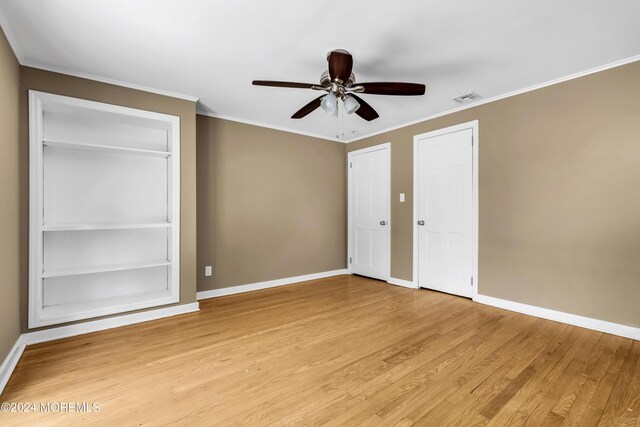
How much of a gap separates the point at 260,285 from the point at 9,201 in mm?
2744

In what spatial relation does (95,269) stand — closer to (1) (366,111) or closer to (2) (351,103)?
(2) (351,103)

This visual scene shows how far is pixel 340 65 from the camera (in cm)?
199

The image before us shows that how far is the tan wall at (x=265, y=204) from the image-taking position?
3818mm

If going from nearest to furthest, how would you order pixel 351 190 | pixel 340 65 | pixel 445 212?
pixel 340 65
pixel 445 212
pixel 351 190

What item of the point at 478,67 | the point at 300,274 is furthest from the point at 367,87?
the point at 300,274

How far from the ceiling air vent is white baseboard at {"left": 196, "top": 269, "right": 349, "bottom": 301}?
3.14 m

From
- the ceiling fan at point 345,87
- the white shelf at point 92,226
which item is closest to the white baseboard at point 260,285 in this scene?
the white shelf at point 92,226

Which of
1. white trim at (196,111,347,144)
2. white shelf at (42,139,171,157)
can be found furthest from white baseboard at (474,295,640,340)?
white shelf at (42,139,171,157)

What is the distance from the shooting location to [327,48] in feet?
7.50

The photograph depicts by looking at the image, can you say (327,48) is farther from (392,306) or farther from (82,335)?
(82,335)

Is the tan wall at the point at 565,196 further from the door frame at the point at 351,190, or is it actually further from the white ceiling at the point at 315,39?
the door frame at the point at 351,190

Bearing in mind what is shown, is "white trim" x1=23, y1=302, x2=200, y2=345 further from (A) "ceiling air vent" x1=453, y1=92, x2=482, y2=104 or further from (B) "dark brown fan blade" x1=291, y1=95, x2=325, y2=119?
(A) "ceiling air vent" x1=453, y1=92, x2=482, y2=104

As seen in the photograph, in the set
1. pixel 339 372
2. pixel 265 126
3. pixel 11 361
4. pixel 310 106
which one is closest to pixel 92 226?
pixel 11 361

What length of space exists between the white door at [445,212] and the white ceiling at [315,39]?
34.7 inches
